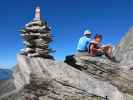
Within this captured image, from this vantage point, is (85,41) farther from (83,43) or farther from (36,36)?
(36,36)

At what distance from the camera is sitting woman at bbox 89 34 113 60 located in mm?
29844

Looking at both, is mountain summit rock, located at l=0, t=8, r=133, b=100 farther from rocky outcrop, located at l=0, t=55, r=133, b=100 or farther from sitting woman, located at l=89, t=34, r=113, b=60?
sitting woman, located at l=89, t=34, r=113, b=60

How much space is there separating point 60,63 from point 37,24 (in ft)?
24.1

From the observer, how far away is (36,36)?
34.7 meters

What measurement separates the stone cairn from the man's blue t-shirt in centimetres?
446

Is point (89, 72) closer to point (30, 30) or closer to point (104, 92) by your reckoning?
point (104, 92)

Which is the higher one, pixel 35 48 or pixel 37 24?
pixel 37 24

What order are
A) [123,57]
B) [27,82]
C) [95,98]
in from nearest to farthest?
[95,98] → [27,82] → [123,57]

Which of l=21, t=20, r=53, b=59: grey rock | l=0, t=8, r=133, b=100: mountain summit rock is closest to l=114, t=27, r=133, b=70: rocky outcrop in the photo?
l=21, t=20, r=53, b=59: grey rock

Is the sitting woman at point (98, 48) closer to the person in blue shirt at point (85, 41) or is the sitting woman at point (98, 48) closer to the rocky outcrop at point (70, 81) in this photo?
the person in blue shirt at point (85, 41)

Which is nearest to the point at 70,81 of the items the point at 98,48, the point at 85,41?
the point at 85,41

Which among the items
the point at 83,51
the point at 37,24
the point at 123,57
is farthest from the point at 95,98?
the point at 123,57

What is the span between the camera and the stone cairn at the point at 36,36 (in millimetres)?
33709

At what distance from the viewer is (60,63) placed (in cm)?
2953
